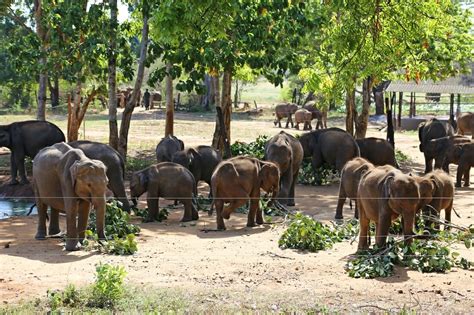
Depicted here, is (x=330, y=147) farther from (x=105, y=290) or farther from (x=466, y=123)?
(x=466, y=123)

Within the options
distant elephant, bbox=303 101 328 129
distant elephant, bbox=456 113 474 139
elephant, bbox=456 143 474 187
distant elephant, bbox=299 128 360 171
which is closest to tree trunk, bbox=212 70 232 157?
distant elephant, bbox=299 128 360 171

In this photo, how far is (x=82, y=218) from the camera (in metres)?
13.9

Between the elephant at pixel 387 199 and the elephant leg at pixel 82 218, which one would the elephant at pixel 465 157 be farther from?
the elephant leg at pixel 82 218

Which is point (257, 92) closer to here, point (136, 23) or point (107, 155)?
point (136, 23)

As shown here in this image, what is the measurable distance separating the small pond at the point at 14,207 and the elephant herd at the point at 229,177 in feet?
3.80

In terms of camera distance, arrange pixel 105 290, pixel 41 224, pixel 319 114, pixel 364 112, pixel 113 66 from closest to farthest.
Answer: pixel 105 290 → pixel 41 224 → pixel 113 66 → pixel 364 112 → pixel 319 114

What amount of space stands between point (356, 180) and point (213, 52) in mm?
6742

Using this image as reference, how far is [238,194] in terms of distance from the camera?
15562mm

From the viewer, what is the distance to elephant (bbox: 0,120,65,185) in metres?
22.9

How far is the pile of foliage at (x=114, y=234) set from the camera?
13.1m

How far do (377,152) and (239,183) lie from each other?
768 cm

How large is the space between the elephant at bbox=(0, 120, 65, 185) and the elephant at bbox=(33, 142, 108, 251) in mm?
8377

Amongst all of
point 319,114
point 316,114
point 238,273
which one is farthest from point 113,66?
point 316,114

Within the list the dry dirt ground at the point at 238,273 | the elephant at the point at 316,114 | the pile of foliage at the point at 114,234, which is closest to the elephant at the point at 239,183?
the dry dirt ground at the point at 238,273
